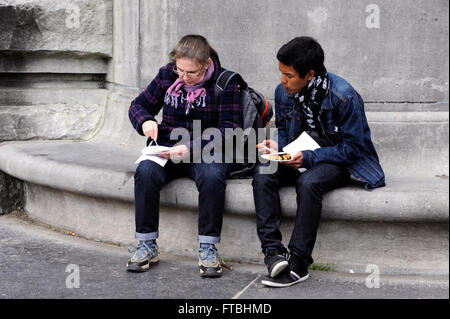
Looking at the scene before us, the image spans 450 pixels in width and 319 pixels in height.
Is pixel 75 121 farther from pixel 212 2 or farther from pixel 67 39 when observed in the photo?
pixel 212 2

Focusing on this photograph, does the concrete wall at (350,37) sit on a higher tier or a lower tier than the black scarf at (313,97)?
higher

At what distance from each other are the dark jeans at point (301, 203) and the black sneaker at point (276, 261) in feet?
0.10

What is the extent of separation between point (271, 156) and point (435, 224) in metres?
0.85

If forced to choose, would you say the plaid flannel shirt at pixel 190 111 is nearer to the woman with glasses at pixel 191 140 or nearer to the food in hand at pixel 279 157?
the woman with glasses at pixel 191 140

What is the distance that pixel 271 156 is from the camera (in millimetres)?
3176

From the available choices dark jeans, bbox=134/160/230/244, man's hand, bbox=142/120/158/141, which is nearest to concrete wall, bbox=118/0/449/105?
man's hand, bbox=142/120/158/141

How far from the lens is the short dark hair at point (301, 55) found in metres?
3.12

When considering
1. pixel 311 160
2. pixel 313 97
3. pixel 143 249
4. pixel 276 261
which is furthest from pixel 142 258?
pixel 313 97

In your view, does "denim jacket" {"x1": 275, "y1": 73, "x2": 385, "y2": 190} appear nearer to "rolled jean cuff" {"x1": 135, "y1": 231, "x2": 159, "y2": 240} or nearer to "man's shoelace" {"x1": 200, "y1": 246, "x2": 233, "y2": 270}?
"man's shoelace" {"x1": 200, "y1": 246, "x2": 233, "y2": 270}

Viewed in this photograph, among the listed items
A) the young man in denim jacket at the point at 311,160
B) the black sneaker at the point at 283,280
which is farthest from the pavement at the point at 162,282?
the young man in denim jacket at the point at 311,160

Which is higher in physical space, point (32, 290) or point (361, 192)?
point (361, 192)

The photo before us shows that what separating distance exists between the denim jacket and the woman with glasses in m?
0.46
